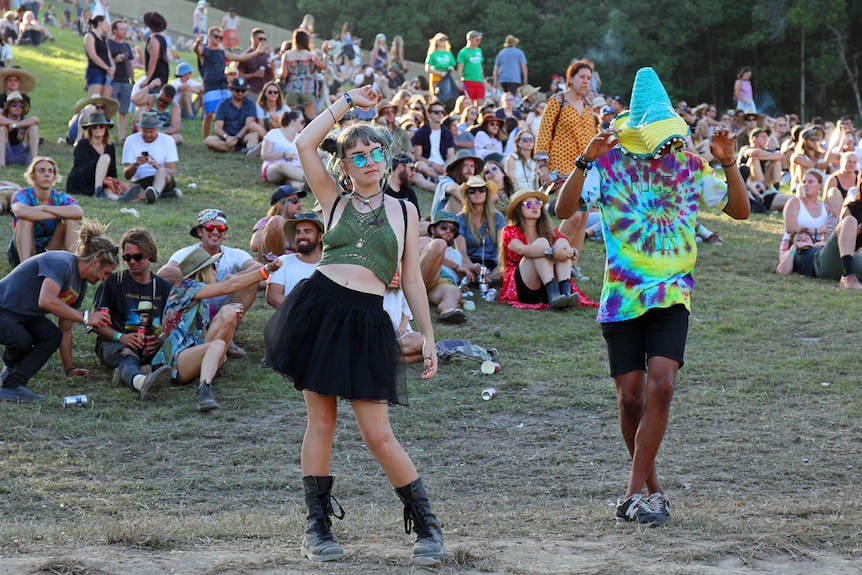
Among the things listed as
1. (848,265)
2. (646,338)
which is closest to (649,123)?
(646,338)

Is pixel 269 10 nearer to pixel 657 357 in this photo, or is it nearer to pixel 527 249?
pixel 527 249

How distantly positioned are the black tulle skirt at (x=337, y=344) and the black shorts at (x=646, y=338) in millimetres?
1170

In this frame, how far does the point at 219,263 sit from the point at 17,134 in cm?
731

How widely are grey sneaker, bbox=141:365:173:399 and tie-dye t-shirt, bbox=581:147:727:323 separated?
394 cm

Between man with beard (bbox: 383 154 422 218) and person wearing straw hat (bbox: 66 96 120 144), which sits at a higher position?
person wearing straw hat (bbox: 66 96 120 144)

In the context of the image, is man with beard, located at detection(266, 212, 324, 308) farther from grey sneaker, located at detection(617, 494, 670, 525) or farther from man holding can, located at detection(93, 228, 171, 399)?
grey sneaker, located at detection(617, 494, 670, 525)

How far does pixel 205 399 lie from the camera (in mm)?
7984

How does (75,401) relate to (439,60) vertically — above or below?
below

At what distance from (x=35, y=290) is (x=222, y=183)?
7.63 metres

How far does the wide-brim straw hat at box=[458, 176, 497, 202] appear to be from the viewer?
11.6 m

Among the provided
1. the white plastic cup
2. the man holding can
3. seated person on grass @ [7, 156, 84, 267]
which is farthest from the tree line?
the man holding can

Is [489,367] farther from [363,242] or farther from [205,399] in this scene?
[363,242]

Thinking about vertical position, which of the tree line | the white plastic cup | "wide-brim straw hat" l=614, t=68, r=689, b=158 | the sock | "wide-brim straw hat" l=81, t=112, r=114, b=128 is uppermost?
the tree line

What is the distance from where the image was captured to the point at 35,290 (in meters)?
8.06
